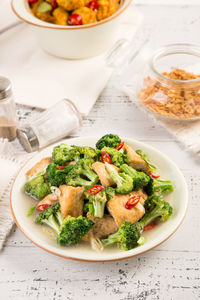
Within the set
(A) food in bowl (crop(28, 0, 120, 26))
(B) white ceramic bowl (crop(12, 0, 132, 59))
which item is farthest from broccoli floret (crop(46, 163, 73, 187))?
(A) food in bowl (crop(28, 0, 120, 26))

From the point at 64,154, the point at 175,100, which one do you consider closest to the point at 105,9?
the point at 175,100

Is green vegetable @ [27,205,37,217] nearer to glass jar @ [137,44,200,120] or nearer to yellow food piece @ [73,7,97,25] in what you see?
glass jar @ [137,44,200,120]

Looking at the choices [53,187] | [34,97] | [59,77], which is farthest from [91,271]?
[59,77]

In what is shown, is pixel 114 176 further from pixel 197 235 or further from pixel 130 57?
pixel 130 57

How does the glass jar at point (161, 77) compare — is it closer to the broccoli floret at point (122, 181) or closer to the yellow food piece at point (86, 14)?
the yellow food piece at point (86, 14)

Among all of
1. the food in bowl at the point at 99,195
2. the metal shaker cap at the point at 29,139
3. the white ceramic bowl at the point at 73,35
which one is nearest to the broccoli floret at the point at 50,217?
the food in bowl at the point at 99,195

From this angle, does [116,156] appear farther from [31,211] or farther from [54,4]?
[54,4]
